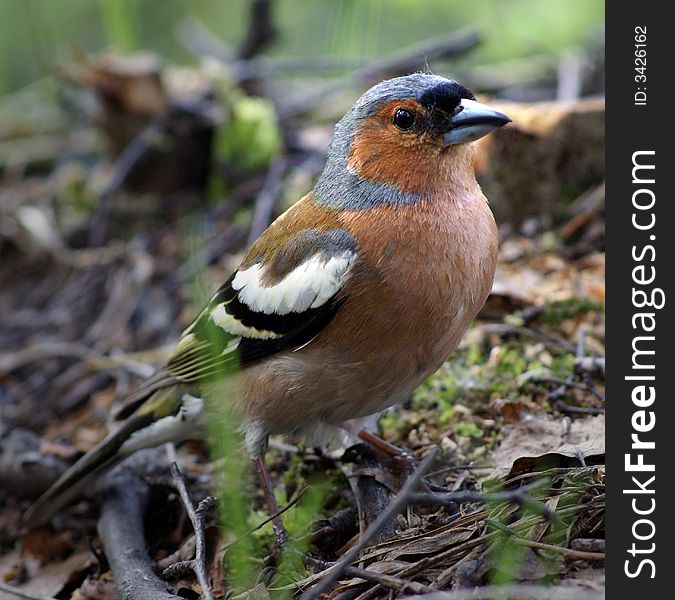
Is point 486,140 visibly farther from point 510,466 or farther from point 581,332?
point 510,466

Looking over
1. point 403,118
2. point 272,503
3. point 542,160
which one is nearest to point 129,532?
point 272,503

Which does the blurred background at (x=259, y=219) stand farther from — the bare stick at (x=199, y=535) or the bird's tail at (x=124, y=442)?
the bare stick at (x=199, y=535)

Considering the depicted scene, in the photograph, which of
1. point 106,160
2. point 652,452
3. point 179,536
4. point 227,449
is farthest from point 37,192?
point 652,452

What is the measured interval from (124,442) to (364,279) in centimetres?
154

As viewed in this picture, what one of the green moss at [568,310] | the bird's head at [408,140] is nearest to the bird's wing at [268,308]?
the bird's head at [408,140]

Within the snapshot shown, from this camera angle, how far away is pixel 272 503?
3.56m

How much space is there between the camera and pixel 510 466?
10.9 feet

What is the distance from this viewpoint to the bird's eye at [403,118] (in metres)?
3.46

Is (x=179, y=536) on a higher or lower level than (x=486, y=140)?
lower

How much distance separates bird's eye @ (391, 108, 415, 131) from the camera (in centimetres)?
346

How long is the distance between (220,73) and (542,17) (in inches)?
107

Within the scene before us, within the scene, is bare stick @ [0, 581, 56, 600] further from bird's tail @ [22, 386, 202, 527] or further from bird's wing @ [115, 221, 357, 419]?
bird's wing @ [115, 221, 357, 419]

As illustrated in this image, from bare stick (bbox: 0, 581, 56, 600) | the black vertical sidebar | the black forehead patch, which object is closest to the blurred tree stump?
the black forehead patch

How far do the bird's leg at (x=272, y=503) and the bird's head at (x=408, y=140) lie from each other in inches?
46.2
